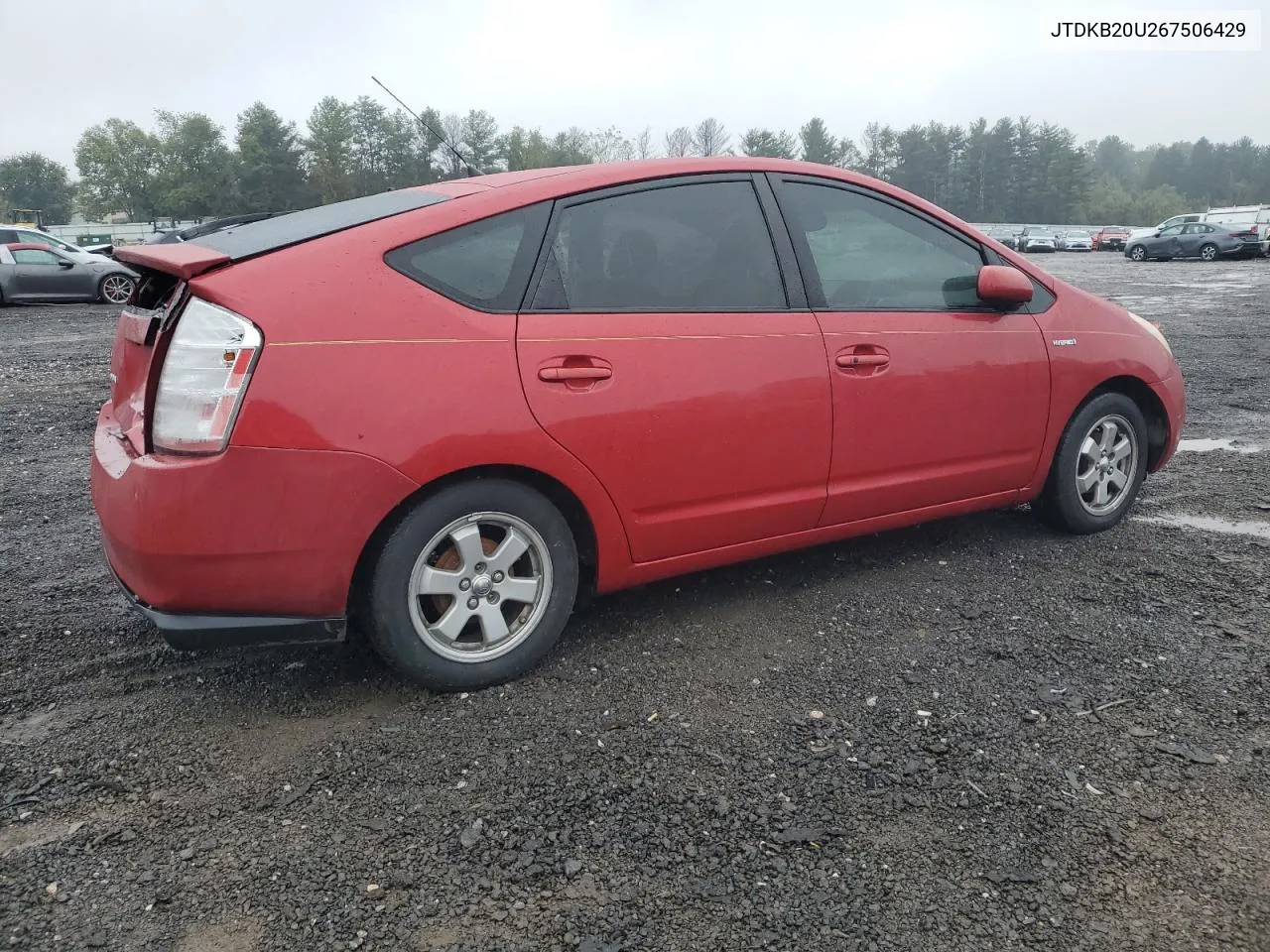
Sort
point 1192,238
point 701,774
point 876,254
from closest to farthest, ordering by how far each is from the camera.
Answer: point 701,774, point 876,254, point 1192,238

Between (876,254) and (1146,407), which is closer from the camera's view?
(876,254)

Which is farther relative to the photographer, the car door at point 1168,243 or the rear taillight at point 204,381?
the car door at point 1168,243

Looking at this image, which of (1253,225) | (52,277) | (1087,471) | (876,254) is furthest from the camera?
(1253,225)

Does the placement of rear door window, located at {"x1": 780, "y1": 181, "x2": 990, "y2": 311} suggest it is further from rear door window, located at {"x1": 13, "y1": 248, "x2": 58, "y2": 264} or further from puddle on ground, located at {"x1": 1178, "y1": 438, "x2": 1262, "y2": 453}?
rear door window, located at {"x1": 13, "y1": 248, "x2": 58, "y2": 264}

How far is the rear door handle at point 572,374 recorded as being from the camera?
9.74ft

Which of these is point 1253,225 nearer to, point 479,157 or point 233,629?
point 233,629

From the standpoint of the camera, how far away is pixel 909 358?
145 inches

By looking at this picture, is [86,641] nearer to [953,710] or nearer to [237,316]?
[237,316]

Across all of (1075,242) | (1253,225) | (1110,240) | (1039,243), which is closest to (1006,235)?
(1039,243)

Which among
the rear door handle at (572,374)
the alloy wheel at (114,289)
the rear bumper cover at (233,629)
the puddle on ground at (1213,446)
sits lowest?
the puddle on ground at (1213,446)

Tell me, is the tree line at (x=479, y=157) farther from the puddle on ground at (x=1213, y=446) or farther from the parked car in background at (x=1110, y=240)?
the puddle on ground at (x=1213, y=446)

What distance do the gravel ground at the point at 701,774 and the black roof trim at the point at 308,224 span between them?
1.38 m

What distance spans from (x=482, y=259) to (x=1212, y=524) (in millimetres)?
3712

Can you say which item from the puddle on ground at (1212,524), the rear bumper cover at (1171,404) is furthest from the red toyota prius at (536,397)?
the puddle on ground at (1212,524)
